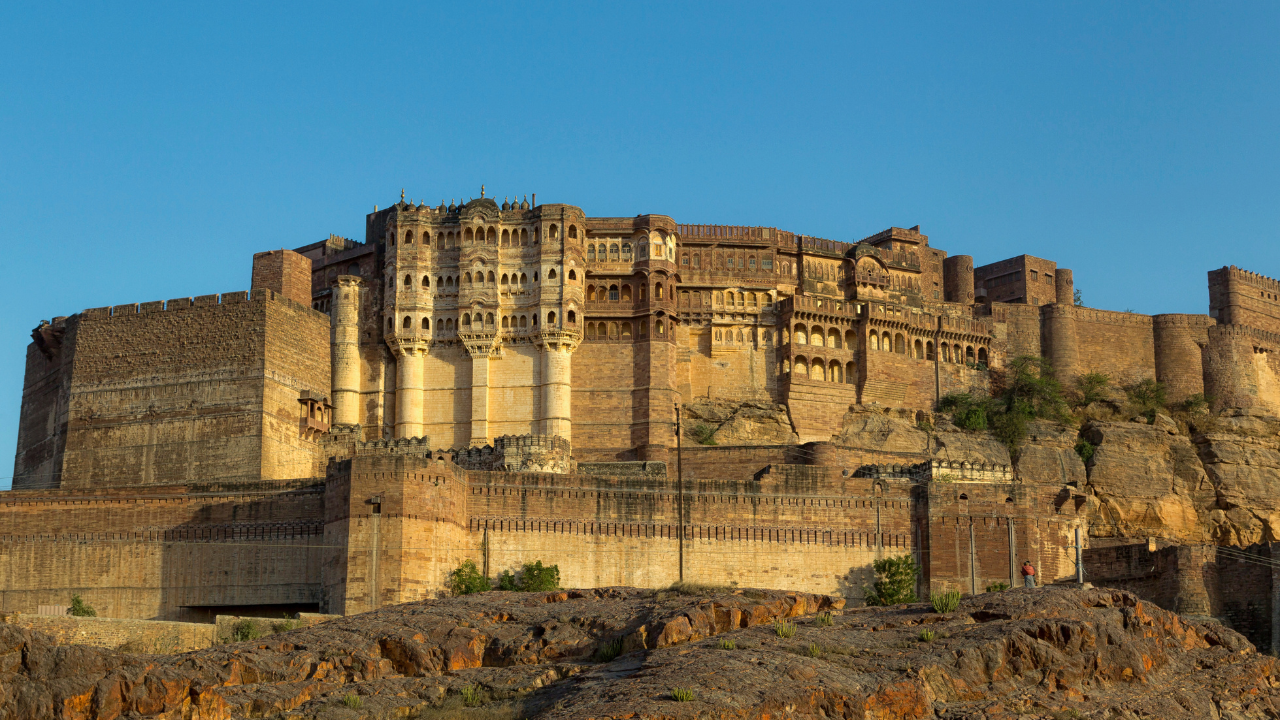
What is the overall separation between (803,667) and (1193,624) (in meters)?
9.11

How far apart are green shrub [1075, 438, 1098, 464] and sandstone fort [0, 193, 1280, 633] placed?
428 millimetres

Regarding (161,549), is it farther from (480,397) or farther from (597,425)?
(597,425)

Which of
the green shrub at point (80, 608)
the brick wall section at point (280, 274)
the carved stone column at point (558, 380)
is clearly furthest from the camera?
the carved stone column at point (558, 380)

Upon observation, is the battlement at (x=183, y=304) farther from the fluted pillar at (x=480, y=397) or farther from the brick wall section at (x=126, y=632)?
the brick wall section at (x=126, y=632)

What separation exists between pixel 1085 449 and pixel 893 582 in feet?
67.3

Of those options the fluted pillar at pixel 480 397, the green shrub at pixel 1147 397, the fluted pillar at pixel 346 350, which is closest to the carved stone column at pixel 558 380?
the fluted pillar at pixel 480 397

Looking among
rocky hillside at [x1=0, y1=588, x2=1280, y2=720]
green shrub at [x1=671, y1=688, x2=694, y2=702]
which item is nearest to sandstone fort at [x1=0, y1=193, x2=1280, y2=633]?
rocky hillside at [x1=0, y1=588, x2=1280, y2=720]

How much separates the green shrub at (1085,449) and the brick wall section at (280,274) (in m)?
33.7

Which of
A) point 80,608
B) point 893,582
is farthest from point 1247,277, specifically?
point 80,608

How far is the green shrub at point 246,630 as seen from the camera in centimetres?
3697

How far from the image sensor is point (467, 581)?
168ft

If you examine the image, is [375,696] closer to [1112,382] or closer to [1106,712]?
[1106,712]

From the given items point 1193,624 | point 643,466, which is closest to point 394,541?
point 643,466

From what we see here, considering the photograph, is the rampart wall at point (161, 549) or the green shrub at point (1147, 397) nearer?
the rampart wall at point (161, 549)
